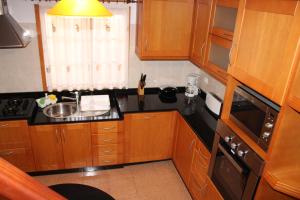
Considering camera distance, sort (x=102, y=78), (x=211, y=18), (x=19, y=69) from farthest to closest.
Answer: (x=102, y=78) → (x=19, y=69) → (x=211, y=18)

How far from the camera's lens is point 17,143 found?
3.00m

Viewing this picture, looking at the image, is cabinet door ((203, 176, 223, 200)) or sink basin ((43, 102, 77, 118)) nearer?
cabinet door ((203, 176, 223, 200))

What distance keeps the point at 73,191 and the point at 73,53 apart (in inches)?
84.7

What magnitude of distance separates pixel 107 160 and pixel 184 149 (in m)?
0.99

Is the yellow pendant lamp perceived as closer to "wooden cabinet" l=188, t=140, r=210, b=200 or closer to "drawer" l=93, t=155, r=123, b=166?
"wooden cabinet" l=188, t=140, r=210, b=200

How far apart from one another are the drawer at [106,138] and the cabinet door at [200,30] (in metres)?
1.31

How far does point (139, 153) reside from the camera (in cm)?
343

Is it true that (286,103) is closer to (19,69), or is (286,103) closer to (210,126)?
(210,126)

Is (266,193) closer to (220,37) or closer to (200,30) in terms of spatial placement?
(220,37)

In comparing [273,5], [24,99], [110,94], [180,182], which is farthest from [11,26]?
[180,182]

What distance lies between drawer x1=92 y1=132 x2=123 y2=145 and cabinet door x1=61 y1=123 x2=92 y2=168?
0.07m

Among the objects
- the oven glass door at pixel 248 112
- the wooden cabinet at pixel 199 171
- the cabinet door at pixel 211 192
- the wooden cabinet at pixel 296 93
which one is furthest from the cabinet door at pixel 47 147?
the wooden cabinet at pixel 296 93

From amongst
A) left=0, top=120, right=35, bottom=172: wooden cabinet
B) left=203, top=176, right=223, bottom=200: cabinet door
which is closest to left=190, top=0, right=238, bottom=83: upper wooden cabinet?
left=203, top=176, right=223, bottom=200: cabinet door

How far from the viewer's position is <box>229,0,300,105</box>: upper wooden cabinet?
140cm
